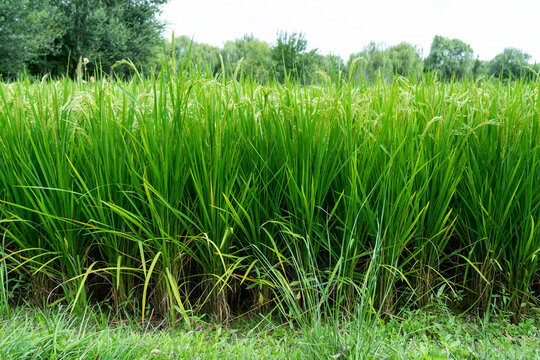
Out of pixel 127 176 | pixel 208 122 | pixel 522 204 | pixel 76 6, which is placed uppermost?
pixel 76 6

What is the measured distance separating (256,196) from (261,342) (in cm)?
68

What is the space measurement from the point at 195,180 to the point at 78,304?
2.82ft

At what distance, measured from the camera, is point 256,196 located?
1.92m

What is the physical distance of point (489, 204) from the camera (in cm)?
192

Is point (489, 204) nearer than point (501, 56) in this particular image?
Yes

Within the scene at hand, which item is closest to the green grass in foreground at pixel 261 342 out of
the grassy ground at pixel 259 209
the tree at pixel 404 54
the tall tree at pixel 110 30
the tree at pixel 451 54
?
the grassy ground at pixel 259 209

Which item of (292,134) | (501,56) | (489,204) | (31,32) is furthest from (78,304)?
(501,56)

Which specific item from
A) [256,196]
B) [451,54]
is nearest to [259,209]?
[256,196]

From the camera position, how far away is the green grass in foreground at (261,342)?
1.37 meters

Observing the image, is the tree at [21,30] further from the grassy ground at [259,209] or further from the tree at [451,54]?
the tree at [451,54]

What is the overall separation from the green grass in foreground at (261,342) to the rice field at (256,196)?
0.11 metres

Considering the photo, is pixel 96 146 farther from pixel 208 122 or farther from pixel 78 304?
pixel 78 304

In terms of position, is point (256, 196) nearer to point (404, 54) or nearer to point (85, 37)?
point (85, 37)

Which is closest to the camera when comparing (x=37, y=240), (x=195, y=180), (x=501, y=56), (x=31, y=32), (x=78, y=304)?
(x=195, y=180)
